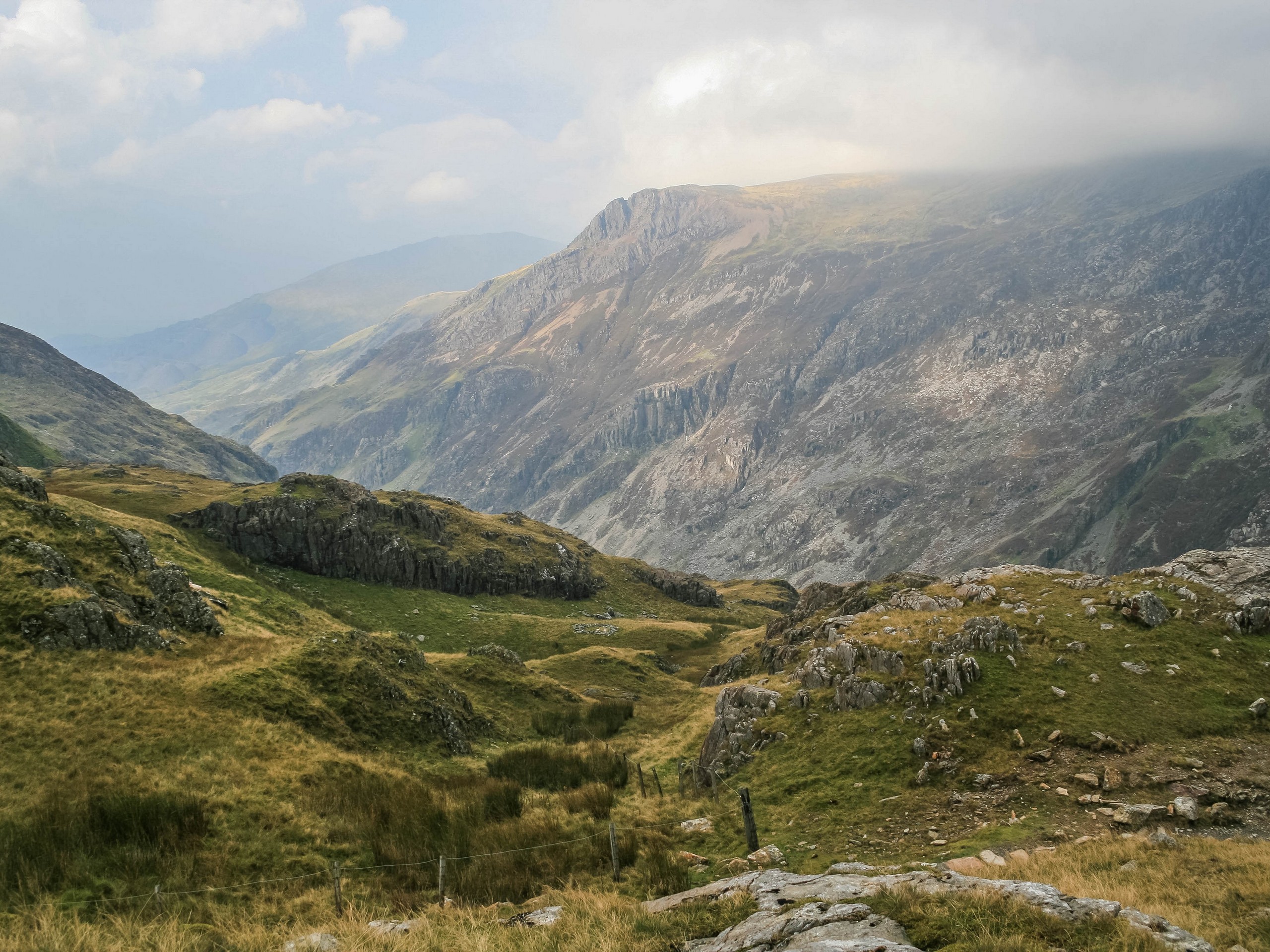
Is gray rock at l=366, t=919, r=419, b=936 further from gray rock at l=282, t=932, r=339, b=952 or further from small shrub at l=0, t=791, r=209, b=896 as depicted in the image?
small shrub at l=0, t=791, r=209, b=896

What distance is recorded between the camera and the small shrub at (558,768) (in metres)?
27.3

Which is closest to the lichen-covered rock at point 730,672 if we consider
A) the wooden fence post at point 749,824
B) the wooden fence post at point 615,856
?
the wooden fence post at point 749,824

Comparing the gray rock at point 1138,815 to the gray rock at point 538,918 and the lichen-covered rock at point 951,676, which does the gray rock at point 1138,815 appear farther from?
the gray rock at point 538,918

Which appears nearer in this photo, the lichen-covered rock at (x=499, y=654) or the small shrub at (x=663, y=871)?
the small shrub at (x=663, y=871)

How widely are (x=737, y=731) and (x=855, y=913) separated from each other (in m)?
18.7

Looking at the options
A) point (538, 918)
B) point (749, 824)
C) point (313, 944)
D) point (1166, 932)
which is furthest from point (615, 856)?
point (1166, 932)


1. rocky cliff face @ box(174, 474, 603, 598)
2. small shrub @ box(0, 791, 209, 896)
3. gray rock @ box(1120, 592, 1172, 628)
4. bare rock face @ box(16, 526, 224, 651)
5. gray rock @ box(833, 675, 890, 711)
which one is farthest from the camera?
rocky cliff face @ box(174, 474, 603, 598)

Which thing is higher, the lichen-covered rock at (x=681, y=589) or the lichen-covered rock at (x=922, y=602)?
the lichen-covered rock at (x=922, y=602)

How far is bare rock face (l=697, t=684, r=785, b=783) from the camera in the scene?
28953mm

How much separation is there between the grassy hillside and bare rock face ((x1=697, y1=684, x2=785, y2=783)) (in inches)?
26.6

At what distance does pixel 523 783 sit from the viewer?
2689cm

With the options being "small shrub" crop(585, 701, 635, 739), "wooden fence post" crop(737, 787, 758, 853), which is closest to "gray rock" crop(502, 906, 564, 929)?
"wooden fence post" crop(737, 787, 758, 853)

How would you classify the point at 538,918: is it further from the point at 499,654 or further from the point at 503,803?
the point at 499,654

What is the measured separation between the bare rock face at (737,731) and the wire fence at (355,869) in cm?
550
